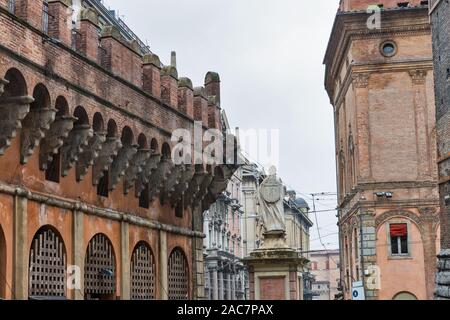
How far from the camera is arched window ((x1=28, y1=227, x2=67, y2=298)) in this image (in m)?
20.8

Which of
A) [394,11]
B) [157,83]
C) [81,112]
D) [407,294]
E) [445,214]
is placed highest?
[394,11]

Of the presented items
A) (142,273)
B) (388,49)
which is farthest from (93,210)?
(388,49)

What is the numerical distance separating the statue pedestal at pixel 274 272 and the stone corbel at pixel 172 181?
361 centimetres

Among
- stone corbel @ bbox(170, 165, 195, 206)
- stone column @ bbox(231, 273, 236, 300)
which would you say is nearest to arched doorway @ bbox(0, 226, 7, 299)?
stone corbel @ bbox(170, 165, 195, 206)

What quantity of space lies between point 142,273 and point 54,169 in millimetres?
6337

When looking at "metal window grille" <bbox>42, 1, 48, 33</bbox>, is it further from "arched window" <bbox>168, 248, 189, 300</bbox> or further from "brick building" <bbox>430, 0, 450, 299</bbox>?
"brick building" <bbox>430, 0, 450, 299</bbox>

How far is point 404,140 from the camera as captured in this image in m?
50.9

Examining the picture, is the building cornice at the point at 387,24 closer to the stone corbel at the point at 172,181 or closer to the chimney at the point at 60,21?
the stone corbel at the point at 172,181

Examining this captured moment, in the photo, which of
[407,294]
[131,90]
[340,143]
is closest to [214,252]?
[340,143]

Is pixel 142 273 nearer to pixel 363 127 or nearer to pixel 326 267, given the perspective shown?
pixel 363 127

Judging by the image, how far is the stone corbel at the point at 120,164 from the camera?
25781 millimetres

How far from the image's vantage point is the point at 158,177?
28500mm

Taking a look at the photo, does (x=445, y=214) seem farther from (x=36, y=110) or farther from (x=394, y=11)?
(x=394, y=11)

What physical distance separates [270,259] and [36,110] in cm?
1173
